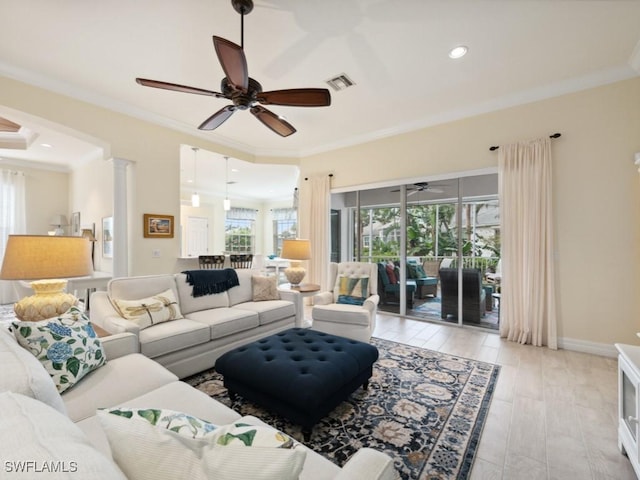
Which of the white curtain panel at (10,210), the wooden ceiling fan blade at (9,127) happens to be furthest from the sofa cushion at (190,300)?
the white curtain panel at (10,210)

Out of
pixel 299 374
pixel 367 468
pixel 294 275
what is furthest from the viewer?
pixel 294 275

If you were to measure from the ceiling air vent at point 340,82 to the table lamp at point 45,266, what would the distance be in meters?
2.84

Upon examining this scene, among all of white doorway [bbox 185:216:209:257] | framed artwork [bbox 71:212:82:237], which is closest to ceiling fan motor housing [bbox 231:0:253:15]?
framed artwork [bbox 71:212:82:237]

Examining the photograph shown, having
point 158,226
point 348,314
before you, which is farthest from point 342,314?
point 158,226

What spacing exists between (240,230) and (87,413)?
9.09 metres

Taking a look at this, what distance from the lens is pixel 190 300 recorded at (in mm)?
3117

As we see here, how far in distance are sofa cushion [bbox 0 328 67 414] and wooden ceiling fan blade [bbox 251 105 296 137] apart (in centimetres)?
229

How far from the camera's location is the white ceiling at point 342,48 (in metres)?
2.28

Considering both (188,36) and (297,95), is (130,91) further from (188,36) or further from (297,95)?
(297,95)

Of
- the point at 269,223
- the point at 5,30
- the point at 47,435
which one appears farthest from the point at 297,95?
the point at 269,223

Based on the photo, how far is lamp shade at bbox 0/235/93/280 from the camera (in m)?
1.79

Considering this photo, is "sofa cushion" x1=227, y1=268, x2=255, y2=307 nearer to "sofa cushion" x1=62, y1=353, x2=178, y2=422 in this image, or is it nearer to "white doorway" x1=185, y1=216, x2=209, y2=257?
"sofa cushion" x1=62, y1=353, x2=178, y2=422

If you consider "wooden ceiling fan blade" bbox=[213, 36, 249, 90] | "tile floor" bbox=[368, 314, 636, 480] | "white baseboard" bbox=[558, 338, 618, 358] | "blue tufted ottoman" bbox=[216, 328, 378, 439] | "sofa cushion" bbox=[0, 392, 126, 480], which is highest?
"wooden ceiling fan blade" bbox=[213, 36, 249, 90]

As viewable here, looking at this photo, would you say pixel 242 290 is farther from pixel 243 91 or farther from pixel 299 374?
pixel 243 91
